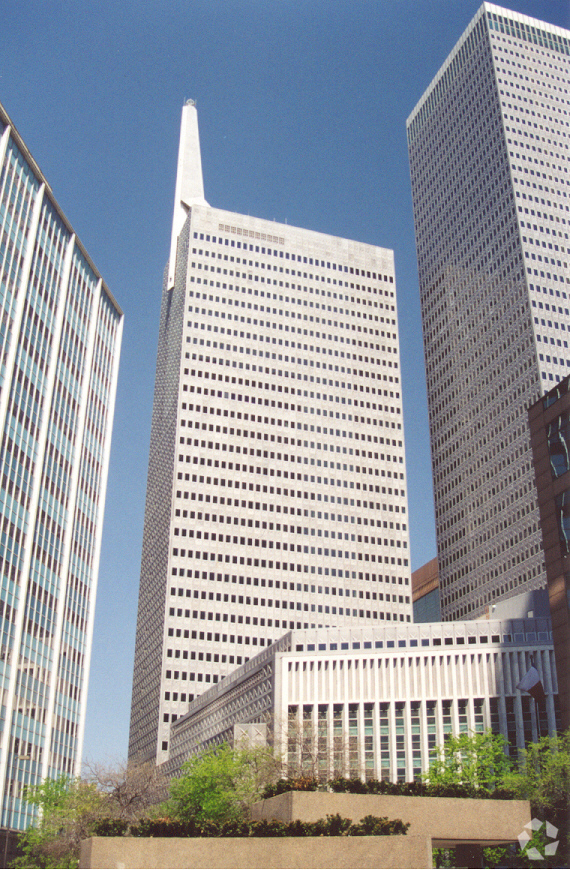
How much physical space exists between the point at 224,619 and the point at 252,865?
150170 millimetres

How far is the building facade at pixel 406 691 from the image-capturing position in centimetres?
10712

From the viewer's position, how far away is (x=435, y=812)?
4450 centimetres

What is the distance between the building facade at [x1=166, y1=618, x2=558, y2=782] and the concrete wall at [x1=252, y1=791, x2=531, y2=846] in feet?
190

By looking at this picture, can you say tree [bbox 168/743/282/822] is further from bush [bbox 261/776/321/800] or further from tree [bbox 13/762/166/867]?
bush [bbox 261/776/321/800]

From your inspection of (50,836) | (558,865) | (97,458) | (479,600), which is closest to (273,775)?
(50,836)

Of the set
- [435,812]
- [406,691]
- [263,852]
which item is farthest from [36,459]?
[263,852]

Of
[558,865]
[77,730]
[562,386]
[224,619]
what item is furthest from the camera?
[224,619]

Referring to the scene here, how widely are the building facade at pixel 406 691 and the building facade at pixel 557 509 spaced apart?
39.8 m

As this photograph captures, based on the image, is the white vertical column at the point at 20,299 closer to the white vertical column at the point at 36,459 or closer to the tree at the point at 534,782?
the white vertical column at the point at 36,459

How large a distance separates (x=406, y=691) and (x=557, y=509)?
5016cm

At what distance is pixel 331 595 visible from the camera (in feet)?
641

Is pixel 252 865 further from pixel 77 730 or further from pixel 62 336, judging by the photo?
pixel 62 336

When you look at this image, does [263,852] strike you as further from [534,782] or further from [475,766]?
[475,766]

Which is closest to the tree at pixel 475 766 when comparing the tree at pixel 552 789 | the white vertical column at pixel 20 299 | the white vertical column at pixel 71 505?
the tree at pixel 552 789
